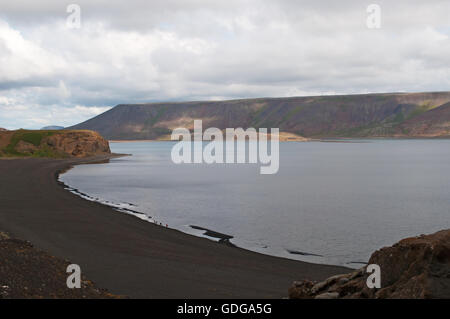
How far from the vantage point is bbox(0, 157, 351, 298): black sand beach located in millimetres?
18531

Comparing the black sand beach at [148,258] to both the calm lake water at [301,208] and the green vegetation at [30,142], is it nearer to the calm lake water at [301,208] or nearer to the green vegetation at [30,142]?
the calm lake water at [301,208]

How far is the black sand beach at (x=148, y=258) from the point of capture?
18531 millimetres

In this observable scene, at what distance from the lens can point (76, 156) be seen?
129 metres

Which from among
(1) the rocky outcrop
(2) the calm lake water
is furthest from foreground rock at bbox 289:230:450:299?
(1) the rocky outcrop

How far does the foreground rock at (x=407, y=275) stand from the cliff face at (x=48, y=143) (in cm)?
11958

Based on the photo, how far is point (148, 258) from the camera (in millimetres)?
23562

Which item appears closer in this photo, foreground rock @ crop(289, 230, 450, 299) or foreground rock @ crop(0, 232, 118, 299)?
foreground rock @ crop(289, 230, 450, 299)

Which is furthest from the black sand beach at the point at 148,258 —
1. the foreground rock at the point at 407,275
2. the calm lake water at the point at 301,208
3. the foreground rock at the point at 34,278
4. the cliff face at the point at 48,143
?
the cliff face at the point at 48,143

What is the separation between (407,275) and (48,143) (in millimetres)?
128237

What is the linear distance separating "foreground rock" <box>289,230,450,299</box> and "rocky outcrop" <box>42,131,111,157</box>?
12424 centimetres

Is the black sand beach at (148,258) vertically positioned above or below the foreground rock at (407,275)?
below

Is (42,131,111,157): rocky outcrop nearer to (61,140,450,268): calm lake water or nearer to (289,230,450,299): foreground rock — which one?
(61,140,450,268): calm lake water

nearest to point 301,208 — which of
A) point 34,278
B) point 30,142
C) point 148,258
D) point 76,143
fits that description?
point 148,258

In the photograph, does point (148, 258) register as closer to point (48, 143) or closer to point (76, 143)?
point (48, 143)
